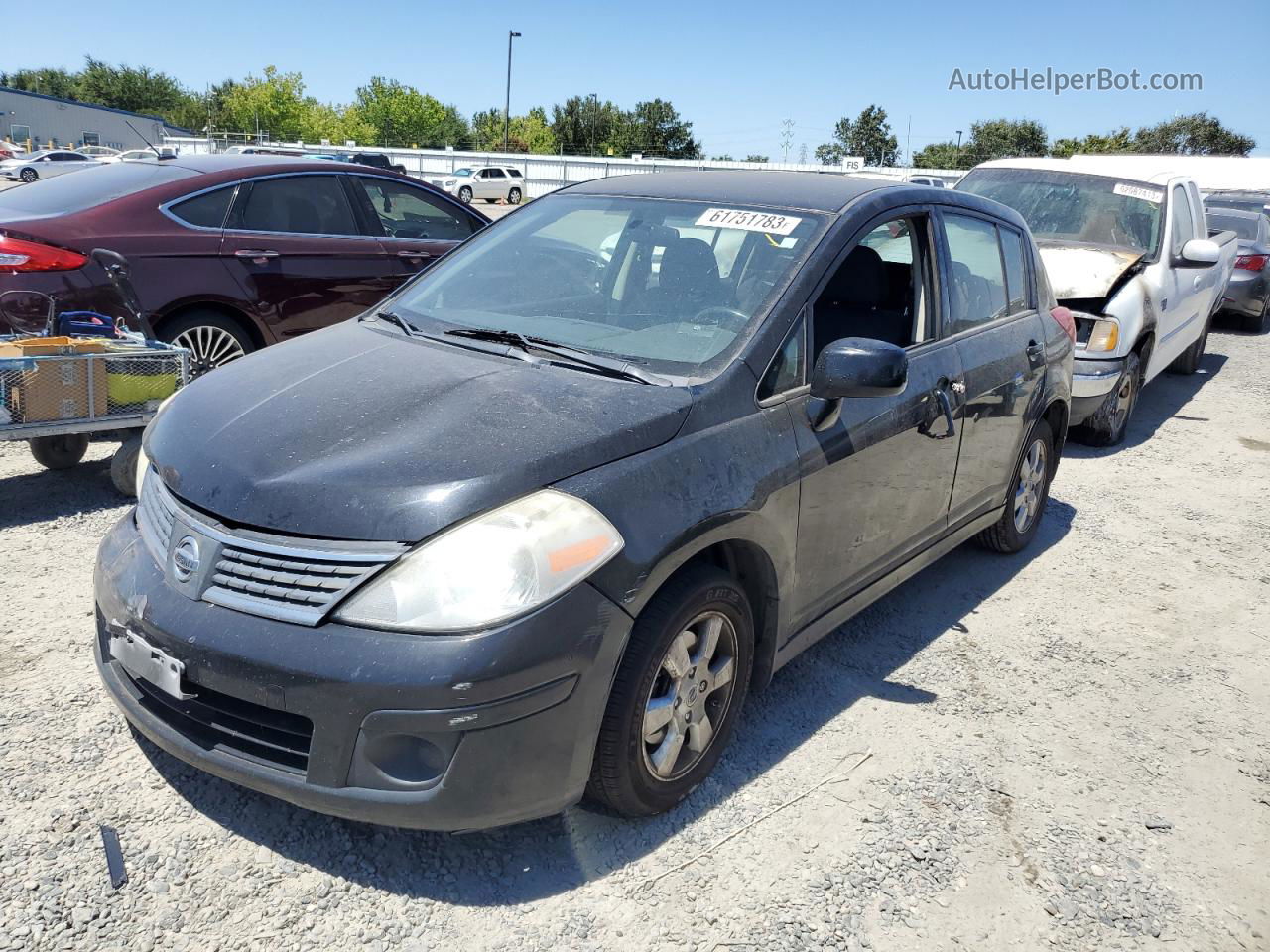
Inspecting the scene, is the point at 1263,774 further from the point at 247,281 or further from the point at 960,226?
the point at 247,281

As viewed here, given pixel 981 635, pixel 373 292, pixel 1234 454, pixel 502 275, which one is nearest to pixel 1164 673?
pixel 981 635

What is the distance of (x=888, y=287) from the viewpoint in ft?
13.3

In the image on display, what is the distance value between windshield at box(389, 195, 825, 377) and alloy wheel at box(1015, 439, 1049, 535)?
221cm

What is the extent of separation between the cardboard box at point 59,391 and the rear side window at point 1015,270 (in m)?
4.26

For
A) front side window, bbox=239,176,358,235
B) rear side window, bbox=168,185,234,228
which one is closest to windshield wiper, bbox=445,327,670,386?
rear side window, bbox=168,185,234,228

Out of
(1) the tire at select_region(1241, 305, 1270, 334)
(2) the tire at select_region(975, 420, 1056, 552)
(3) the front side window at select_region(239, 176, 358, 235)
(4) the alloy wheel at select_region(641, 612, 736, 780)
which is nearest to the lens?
(4) the alloy wheel at select_region(641, 612, 736, 780)

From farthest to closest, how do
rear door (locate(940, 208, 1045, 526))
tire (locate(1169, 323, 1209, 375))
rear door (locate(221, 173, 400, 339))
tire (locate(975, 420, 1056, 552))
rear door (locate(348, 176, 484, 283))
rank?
1. tire (locate(1169, 323, 1209, 375))
2. rear door (locate(348, 176, 484, 283))
3. rear door (locate(221, 173, 400, 339))
4. tire (locate(975, 420, 1056, 552))
5. rear door (locate(940, 208, 1045, 526))

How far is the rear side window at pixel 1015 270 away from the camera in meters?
4.68

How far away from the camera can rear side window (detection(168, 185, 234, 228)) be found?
19.4 feet

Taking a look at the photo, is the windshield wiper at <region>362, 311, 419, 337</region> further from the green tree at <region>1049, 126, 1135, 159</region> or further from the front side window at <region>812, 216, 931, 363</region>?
the green tree at <region>1049, 126, 1135, 159</region>

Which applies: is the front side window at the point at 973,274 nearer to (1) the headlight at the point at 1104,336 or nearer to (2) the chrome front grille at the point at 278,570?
(2) the chrome front grille at the point at 278,570

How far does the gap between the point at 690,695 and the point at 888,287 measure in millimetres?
2039

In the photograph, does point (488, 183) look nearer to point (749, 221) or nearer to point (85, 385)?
point (85, 385)

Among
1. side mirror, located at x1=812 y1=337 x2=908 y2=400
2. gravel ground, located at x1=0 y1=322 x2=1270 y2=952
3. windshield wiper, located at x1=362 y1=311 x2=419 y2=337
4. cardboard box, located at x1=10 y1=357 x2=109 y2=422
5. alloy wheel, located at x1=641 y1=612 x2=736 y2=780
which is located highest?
windshield wiper, located at x1=362 y1=311 x2=419 y2=337
